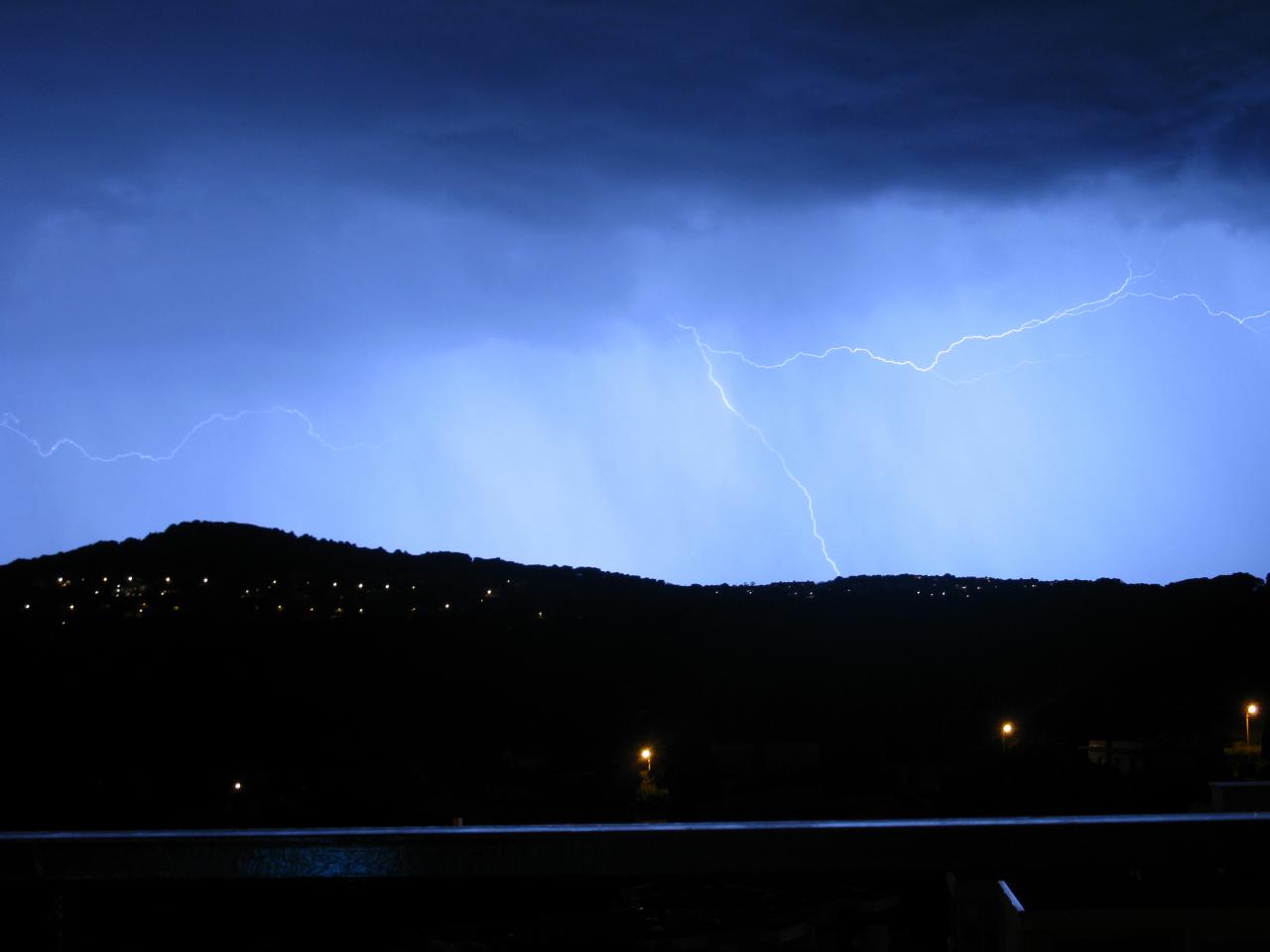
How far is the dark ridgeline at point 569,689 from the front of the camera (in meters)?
16.1

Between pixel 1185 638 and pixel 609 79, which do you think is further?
pixel 1185 638

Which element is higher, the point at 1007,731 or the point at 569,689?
the point at 569,689

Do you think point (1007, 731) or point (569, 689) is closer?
point (1007, 731)

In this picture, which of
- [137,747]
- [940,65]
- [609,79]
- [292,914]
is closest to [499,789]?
[137,747]

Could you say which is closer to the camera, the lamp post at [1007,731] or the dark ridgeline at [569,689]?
the dark ridgeline at [569,689]

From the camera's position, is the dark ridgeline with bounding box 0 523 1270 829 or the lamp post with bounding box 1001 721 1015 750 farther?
the lamp post with bounding box 1001 721 1015 750

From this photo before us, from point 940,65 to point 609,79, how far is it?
3.85 meters

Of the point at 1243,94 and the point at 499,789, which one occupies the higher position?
the point at 1243,94

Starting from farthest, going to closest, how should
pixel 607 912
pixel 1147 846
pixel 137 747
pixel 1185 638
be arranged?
pixel 1185 638, pixel 137 747, pixel 607 912, pixel 1147 846

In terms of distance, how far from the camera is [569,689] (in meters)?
23.8

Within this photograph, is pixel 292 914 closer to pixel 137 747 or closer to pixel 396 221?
pixel 137 747

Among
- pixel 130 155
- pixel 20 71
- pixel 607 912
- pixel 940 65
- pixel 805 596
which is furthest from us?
pixel 805 596

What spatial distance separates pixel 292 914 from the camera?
65.3 inches

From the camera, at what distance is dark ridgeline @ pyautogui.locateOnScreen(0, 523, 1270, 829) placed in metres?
16.1
